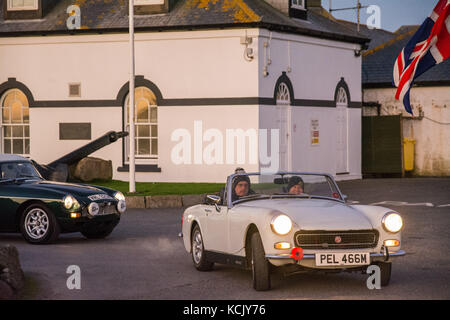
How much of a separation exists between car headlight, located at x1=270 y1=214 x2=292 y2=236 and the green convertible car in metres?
5.43

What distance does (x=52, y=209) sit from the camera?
47.2 feet

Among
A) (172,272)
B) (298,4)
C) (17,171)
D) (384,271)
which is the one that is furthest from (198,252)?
(298,4)

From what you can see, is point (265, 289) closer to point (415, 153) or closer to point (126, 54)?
point (126, 54)

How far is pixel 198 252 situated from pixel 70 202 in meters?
3.30

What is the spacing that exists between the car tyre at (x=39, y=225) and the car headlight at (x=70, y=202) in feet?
0.91

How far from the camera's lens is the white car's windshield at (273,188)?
36.8 ft

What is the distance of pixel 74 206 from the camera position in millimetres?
14375

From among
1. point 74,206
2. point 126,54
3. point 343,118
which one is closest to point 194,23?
point 126,54

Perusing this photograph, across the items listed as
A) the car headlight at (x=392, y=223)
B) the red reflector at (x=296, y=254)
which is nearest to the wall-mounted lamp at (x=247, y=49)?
the car headlight at (x=392, y=223)

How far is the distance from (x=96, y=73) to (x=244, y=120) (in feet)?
16.9

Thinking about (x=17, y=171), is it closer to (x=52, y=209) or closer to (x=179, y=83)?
(x=52, y=209)

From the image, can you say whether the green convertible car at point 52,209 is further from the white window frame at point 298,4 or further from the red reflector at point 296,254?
the white window frame at point 298,4

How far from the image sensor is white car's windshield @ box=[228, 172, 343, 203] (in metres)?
11.2

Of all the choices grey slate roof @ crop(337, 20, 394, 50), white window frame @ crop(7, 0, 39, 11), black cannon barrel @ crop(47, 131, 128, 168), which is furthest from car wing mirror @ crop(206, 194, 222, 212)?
grey slate roof @ crop(337, 20, 394, 50)
